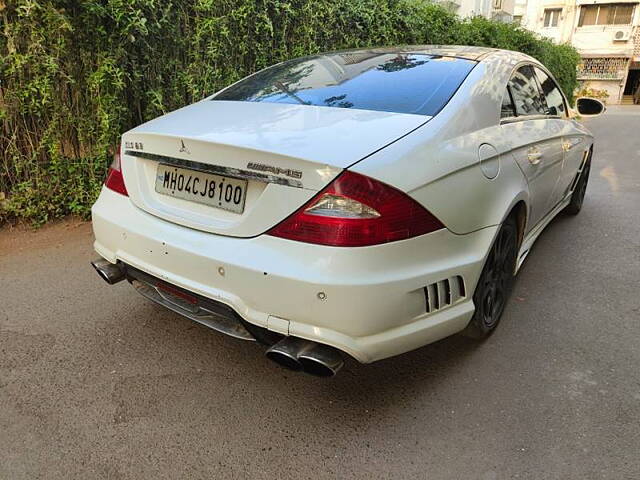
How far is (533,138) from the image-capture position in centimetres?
300

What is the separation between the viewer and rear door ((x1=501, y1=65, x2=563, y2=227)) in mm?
2799

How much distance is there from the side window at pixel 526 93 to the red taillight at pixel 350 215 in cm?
162

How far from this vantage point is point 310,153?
1868 mm

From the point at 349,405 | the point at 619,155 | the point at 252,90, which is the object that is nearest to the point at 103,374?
the point at 349,405

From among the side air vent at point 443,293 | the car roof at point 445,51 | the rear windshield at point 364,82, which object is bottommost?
the side air vent at point 443,293

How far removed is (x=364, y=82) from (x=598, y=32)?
43723mm

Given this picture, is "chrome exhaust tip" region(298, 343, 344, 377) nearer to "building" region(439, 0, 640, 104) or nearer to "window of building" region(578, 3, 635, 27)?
"building" region(439, 0, 640, 104)

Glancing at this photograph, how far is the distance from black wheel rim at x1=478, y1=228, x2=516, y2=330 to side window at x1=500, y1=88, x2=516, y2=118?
64 centimetres

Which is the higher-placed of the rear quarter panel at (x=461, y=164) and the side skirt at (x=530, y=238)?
the rear quarter panel at (x=461, y=164)

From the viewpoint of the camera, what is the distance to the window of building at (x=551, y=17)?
38812 millimetres

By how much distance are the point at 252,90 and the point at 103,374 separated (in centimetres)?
171

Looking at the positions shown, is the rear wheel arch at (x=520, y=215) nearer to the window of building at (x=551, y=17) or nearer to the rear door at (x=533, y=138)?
the rear door at (x=533, y=138)

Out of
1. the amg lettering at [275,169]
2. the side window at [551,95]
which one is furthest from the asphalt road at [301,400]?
the side window at [551,95]

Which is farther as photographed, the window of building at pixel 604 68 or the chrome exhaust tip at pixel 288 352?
the window of building at pixel 604 68
